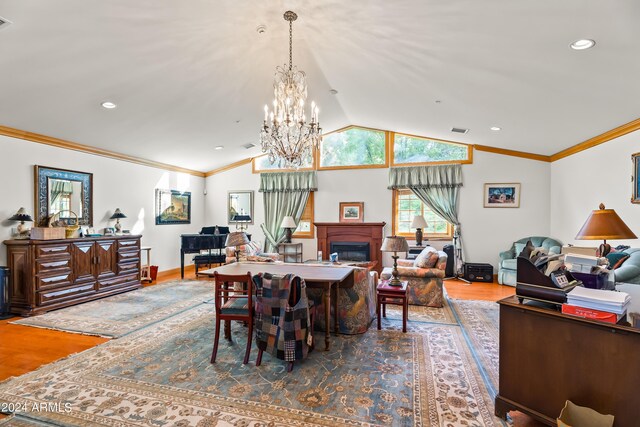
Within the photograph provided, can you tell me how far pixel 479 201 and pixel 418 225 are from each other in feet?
4.98

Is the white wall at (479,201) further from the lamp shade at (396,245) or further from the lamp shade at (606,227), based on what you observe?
the lamp shade at (606,227)

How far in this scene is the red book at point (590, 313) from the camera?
1667 mm

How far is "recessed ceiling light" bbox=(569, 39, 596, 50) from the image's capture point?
8.79 feet

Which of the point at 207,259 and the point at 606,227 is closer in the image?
the point at 606,227

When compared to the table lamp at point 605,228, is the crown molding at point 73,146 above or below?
above

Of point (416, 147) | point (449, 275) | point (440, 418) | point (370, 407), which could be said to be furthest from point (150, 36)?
point (449, 275)

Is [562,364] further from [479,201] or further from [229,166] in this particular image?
[229,166]

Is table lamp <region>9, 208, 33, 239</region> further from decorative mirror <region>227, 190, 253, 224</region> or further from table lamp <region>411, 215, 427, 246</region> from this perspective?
table lamp <region>411, 215, 427, 246</region>

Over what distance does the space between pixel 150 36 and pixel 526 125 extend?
5320 mm

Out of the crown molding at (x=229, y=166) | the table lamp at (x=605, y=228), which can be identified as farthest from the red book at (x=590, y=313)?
the crown molding at (x=229, y=166)

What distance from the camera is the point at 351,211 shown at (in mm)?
7570

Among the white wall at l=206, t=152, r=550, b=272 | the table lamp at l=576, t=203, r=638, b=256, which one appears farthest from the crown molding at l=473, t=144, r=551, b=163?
the table lamp at l=576, t=203, r=638, b=256

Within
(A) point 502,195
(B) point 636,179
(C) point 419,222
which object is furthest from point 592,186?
(C) point 419,222

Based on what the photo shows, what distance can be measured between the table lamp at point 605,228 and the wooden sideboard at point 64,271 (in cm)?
625
